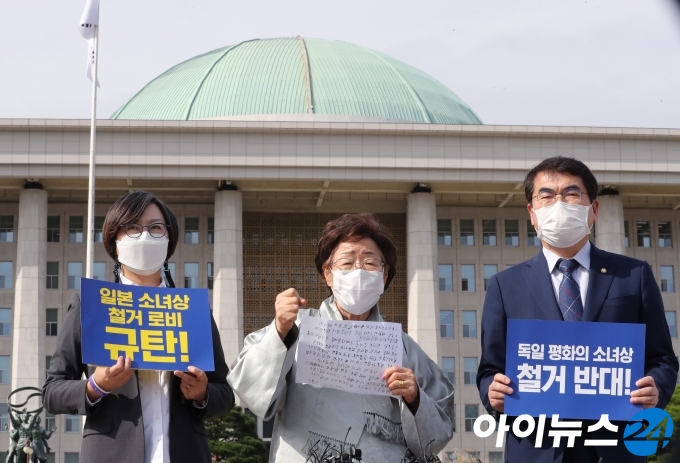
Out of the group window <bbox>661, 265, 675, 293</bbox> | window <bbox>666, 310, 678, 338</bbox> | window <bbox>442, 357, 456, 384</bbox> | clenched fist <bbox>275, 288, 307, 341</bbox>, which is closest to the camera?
clenched fist <bbox>275, 288, 307, 341</bbox>

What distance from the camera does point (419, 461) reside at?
201 inches

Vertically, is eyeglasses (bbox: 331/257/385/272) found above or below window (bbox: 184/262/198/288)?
below

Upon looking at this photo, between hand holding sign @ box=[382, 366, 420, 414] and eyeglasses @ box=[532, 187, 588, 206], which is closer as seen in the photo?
hand holding sign @ box=[382, 366, 420, 414]

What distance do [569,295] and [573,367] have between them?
450 mm

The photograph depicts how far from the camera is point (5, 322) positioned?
140ft

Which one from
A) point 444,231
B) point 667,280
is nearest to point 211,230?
point 444,231

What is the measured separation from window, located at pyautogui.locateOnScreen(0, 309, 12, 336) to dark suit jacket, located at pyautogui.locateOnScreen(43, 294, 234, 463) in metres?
39.0

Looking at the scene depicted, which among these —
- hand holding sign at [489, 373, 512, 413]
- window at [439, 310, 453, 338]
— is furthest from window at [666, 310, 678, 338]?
hand holding sign at [489, 373, 512, 413]

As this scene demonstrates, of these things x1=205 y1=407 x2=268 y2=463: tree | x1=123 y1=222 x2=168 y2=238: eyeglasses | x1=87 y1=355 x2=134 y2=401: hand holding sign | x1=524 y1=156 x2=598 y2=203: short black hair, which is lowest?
x1=205 y1=407 x2=268 y2=463: tree

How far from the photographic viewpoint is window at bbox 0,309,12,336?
1672 inches

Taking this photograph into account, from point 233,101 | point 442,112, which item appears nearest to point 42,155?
point 233,101

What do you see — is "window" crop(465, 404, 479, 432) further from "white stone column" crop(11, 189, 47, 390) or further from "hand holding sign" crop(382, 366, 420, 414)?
"hand holding sign" crop(382, 366, 420, 414)

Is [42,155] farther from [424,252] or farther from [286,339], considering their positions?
[286,339]

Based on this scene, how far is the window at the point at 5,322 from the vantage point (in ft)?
139
